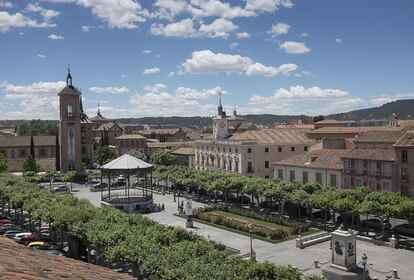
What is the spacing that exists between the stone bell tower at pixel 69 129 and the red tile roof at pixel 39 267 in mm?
91747

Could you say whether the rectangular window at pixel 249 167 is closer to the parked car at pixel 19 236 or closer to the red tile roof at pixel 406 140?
the red tile roof at pixel 406 140

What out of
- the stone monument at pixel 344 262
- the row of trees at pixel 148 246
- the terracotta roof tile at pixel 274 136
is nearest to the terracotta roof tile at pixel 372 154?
the terracotta roof tile at pixel 274 136

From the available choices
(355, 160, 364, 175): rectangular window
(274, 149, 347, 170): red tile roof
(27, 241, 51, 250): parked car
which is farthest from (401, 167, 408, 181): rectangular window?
(27, 241, 51, 250): parked car

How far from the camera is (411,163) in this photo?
52375mm

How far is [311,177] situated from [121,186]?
3854cm

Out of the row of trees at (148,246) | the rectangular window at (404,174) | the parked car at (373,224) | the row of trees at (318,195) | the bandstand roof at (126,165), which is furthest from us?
the bandstand roof at (126,165)

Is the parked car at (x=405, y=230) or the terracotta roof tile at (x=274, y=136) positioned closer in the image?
the parked car at (x=405, y=230)

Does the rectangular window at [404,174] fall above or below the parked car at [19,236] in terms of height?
above

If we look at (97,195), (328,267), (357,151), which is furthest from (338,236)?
(97,195)

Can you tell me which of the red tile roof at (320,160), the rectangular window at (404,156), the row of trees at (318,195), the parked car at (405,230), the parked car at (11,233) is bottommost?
the parked car at (405,230)

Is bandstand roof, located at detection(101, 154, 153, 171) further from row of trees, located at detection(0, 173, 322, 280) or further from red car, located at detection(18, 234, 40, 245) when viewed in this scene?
red car, located at detection(18, 234, 40, 245)

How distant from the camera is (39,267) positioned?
7574mm

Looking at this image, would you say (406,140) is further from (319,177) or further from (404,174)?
(319,177)

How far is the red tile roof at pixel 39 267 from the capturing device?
22.1ft
